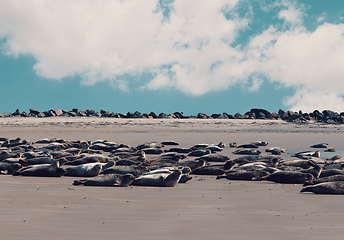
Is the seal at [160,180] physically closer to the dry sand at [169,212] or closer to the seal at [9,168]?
the dry sand at [169,212]

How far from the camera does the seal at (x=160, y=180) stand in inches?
338

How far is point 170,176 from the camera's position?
8.62 metres

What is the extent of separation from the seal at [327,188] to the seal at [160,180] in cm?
249

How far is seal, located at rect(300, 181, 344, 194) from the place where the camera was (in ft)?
25.1

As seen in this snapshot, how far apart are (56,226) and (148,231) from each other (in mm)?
1129

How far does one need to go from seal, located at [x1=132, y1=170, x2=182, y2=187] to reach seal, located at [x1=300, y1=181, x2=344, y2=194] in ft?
8.18

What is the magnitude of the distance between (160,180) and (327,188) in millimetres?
3183

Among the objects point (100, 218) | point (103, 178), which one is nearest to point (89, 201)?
point (100, 218)

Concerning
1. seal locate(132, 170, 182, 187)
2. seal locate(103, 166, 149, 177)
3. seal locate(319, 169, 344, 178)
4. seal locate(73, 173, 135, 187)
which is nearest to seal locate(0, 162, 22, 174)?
seal locate(103, 166, 149, 177)

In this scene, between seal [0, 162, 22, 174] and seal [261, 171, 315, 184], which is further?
seal [0, 162, 22, 174]

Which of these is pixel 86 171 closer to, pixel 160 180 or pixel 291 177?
pixel 160 180

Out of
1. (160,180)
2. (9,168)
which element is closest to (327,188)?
(160,180)

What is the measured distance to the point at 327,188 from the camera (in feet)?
25.3

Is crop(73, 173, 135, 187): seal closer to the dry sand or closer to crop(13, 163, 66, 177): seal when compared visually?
the dry sand
